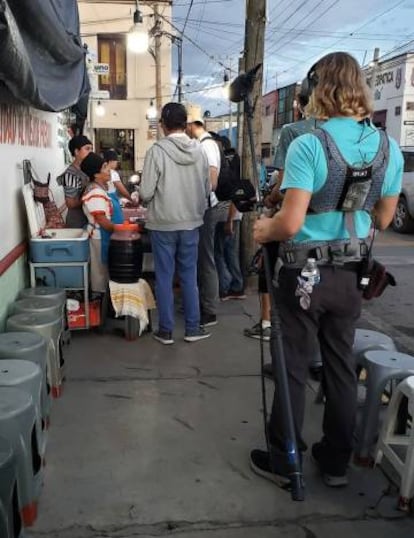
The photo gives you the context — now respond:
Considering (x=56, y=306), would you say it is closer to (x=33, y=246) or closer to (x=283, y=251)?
(x=33, y=246)

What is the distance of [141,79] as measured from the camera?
21.0 m

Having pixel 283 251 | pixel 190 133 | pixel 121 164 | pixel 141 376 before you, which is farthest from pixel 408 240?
pixel 121 164

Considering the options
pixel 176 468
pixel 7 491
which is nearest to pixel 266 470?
pixel 176 468

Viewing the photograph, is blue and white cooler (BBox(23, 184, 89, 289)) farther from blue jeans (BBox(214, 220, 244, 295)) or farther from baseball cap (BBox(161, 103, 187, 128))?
blue jeans (BBox(214, 220, 244, 295))

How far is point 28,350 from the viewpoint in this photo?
9.27 feet

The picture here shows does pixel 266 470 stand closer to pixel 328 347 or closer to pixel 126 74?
pixel 328 347

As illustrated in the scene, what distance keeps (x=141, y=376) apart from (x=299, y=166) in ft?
7.46

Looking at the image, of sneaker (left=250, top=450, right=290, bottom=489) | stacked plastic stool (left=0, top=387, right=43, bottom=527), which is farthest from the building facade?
stacked plastic stool (left=0, top=387, right=43, bottom=527)

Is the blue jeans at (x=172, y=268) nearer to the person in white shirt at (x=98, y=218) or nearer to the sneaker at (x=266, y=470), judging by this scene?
the person in white shirt at (x=98, y=218)

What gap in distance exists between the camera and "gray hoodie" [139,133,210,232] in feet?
14.3

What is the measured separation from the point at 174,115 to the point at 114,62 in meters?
18.0

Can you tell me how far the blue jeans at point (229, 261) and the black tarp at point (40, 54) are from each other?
6.86ft

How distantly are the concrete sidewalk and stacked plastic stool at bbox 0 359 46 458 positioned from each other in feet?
1.21

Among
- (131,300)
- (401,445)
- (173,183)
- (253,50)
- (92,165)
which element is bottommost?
(401,445)
